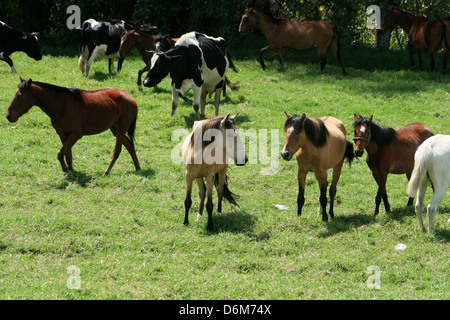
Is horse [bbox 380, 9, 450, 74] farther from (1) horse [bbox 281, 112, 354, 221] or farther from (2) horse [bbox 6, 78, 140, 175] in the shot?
(2) horse [bbox 6, 78, 140, 175]

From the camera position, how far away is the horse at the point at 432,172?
8820mm

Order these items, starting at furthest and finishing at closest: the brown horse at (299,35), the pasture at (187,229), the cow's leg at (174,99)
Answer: the brown horse at (299,35)
the cow's leg at (174,99)
the pasture at (187,229)

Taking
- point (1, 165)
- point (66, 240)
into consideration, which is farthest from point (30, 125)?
point (66, 240)

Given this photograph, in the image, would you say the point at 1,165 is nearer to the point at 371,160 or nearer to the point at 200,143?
the point at 200,143

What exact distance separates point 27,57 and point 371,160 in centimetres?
1269

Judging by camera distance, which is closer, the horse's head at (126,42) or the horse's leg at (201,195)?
the horse's leg at (201,195)

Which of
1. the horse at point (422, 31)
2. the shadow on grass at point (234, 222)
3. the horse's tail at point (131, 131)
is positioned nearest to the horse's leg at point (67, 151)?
the horse's tail at point (131, 131)

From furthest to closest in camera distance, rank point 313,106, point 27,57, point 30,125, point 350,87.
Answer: point 27,57, point 350,87, point 313,106, point 30,125

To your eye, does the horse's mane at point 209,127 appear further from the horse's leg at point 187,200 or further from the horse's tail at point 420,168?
the horse's tail at point 420,168

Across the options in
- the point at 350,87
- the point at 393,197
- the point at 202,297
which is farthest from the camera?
the point at 350,87

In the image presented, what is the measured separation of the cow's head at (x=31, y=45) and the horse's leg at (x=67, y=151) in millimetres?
7791

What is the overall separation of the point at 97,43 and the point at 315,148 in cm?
968

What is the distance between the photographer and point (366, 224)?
957cm

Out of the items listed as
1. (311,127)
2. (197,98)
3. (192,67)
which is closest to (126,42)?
(192,67)
